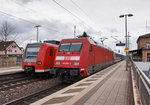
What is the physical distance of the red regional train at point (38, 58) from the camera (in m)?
11.8

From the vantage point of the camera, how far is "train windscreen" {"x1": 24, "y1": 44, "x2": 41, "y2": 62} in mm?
12180

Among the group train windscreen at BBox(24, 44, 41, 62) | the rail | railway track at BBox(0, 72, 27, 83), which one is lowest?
railway track at BBox(0, 72, 27, 83)

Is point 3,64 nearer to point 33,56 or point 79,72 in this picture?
point 33,56

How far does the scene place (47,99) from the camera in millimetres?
5309

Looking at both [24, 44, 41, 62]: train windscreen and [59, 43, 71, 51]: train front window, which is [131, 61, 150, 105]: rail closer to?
[59, 43, 71, 51]: train front window

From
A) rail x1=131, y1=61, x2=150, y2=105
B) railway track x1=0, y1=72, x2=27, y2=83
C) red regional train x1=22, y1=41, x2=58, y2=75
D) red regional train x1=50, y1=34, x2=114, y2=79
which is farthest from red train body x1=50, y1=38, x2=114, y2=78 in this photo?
rail x1=131, y1=61, x2=150, y2=105

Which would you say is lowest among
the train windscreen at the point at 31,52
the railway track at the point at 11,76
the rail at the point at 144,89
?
the railway track at the point at 11,76

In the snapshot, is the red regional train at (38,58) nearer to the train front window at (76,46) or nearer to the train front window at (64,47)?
the train front window at (64,47)

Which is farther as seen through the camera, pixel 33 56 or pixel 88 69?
pixel 33 56

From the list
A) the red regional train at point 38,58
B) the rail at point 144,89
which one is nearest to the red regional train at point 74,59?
the red regional train at point 38,58

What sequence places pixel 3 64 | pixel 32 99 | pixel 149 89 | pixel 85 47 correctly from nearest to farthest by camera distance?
pixel 149 89 < pixel 32 99 < pixel 85 47 < pixel 3 64

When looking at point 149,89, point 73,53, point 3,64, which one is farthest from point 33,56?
point 3,64

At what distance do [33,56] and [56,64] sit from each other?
2843mm

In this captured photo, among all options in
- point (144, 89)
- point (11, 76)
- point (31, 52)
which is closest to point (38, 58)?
point (31, 52)
